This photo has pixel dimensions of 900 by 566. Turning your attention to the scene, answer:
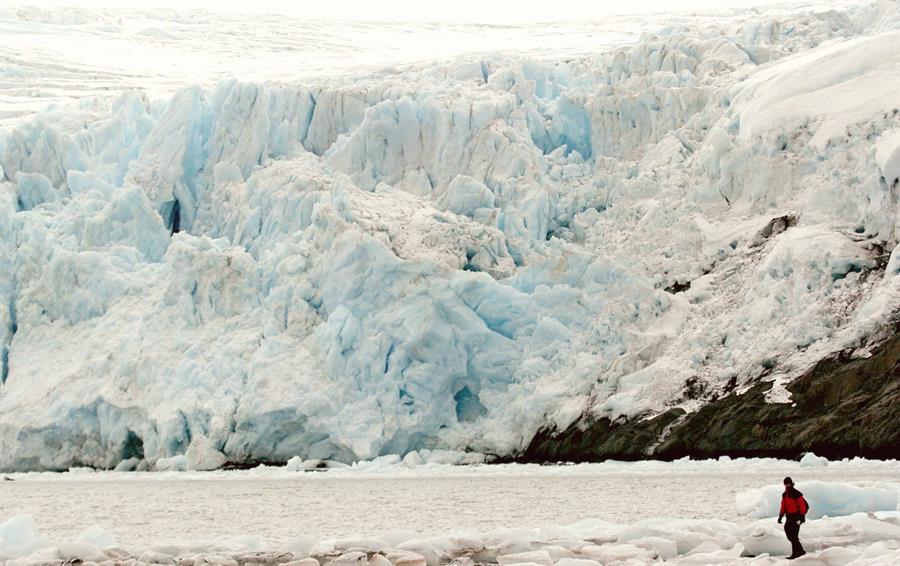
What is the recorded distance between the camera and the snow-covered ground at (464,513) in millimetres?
11484

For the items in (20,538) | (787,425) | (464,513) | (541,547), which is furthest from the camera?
(787,425)

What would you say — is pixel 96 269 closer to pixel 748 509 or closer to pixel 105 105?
pixel 105 105

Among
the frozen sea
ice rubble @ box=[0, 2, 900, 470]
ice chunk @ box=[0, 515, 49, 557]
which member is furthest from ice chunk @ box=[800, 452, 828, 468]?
ice chunk @ box=[0, 515, 49, 557]

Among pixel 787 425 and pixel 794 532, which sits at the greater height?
pixel 794 532

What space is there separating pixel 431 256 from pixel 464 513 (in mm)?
10261

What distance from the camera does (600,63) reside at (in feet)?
110

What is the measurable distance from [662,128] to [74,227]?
568 inches

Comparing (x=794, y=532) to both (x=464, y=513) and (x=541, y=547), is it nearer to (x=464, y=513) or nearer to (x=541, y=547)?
(x=541, y=547)

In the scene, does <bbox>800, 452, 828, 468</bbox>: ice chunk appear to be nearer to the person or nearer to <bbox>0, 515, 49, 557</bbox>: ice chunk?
the person

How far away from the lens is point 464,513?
17.0 metres

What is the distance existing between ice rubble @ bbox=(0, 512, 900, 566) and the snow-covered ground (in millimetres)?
22

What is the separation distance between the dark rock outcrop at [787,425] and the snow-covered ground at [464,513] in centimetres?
57

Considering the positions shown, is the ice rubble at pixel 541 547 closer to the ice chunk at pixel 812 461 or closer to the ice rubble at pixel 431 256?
the ice chunk at pixel 812 461

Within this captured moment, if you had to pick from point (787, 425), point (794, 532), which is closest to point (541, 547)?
point (794, 532)
